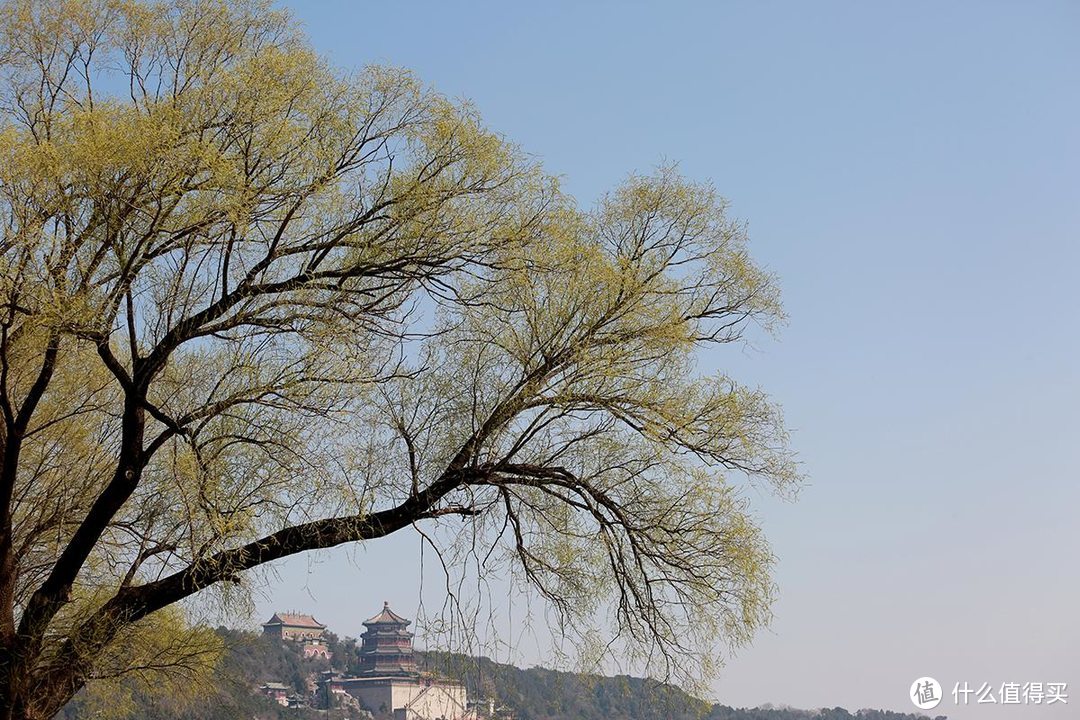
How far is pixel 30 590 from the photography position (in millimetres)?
8484

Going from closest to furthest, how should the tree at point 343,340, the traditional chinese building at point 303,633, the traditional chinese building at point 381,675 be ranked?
the tree at point 343,340 < the traditional chinese building at point 381,675 < the traditional chinese building at point 303,633

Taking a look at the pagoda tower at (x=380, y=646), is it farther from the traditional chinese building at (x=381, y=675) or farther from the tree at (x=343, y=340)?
the tree at (x=343, y=340)

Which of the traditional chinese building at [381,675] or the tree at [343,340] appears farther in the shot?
the traditional chinese building at [381,675]

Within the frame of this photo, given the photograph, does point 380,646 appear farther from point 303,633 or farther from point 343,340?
point 343,340

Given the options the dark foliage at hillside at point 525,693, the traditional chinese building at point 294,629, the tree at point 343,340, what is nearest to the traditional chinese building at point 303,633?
the traditional chinese building at point 294,629

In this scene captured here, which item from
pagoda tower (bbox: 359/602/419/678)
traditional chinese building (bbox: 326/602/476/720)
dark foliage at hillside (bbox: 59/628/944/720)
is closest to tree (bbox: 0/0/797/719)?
dark foliage at hillside (bbox: 59/628/944/720)

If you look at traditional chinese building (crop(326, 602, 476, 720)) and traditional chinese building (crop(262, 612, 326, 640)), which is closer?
traditional chinese building (crop(326, 602, 476, 720))

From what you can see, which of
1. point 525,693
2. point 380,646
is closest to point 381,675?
point 380,646

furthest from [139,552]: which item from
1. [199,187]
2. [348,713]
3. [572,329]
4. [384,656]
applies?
[384,656]

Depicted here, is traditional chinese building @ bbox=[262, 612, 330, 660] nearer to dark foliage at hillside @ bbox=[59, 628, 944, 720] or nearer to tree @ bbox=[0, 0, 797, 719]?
dark foliage at hillside @ bbox=[59, 628, 944, 720]

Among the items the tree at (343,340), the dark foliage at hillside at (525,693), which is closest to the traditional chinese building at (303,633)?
the dark foliage at hillside at (525,693)

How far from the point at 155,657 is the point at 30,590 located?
0.95 m

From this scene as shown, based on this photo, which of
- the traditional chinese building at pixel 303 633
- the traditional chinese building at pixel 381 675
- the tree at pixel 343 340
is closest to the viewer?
the tree at pixel 343 340

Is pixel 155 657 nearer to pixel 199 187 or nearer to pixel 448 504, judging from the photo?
pixel 448 504
